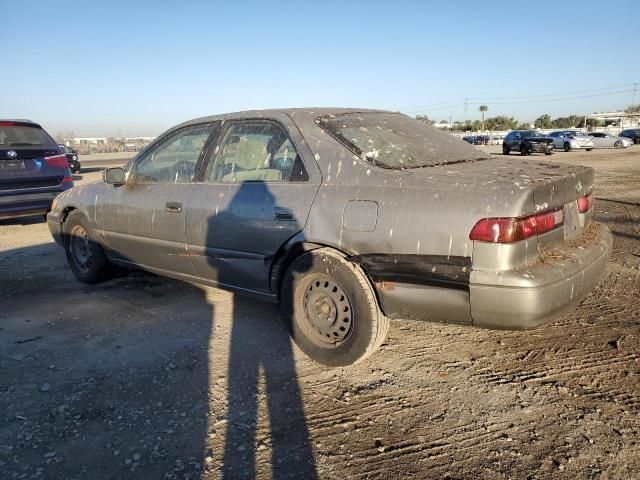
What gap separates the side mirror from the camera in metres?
4.42

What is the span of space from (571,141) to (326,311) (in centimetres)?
3134

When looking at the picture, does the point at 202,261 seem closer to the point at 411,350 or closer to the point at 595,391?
the point at 411,350

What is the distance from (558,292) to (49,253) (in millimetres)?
6197

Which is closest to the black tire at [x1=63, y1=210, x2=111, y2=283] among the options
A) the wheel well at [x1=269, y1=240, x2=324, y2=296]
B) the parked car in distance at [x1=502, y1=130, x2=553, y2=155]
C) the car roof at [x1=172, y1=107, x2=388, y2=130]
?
the car roof at [x1=172, y1=107, x2=388, y2=130]

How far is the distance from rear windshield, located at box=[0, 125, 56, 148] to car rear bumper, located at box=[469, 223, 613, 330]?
287 inches

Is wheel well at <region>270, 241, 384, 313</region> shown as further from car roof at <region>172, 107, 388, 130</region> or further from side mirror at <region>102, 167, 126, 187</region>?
side mirror at <region>102, 167, 126, 187</region>

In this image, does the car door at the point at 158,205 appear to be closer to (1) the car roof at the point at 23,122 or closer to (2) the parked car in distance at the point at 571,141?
(1) the car roof at the point at 23,122

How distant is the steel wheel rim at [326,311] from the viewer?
10.2ft

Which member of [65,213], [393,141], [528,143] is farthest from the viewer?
[528,143]

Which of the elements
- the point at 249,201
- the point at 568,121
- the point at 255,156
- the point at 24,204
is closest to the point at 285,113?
the point at 255,156

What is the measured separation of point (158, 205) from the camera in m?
4.11

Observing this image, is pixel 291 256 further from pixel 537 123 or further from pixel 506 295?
pixel 537 123

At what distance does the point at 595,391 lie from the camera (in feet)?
9.06

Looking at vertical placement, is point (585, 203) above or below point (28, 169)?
below
